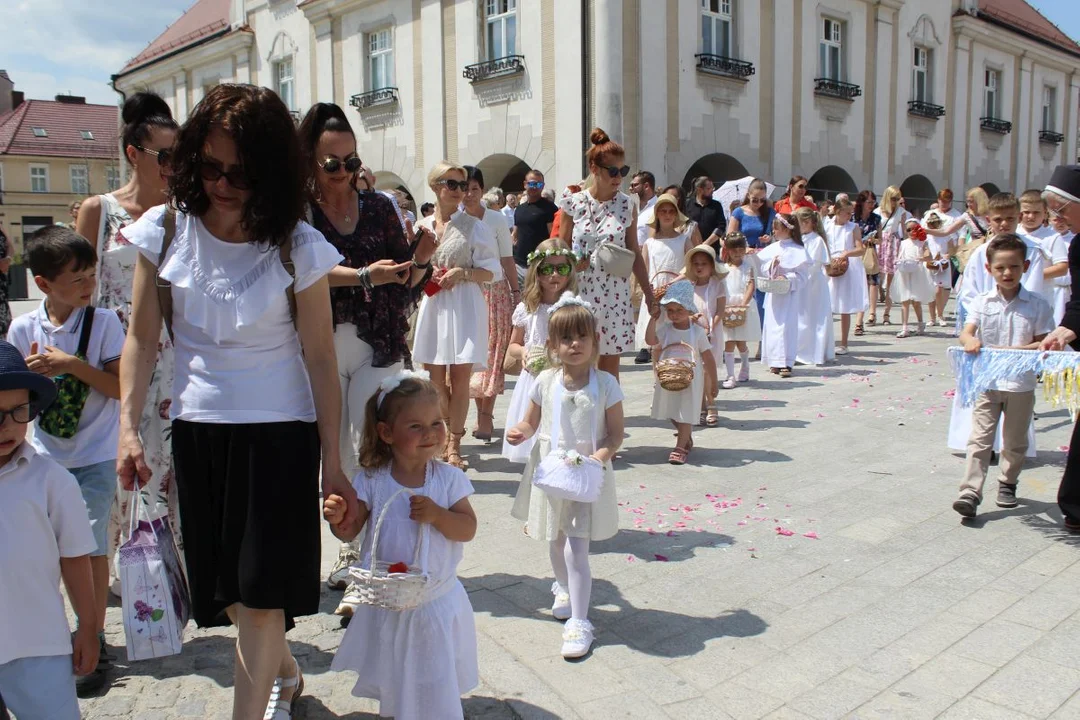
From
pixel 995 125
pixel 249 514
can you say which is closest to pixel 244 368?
pixel 249 514

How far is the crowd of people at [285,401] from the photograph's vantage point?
2.63 meters

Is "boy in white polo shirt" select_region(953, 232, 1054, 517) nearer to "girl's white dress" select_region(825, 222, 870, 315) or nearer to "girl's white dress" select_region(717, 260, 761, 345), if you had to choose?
"girl's white dress" select_region(717, 260, 761, 345)

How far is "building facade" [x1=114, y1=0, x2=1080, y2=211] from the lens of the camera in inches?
703

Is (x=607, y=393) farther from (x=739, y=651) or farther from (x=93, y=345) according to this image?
(x=93, y=345)

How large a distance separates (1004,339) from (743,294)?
4.70 m

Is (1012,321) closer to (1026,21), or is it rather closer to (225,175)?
(225,175)

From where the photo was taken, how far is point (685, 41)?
18328mm

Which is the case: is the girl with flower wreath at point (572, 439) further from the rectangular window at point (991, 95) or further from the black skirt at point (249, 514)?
the rectangular window at point (991, 95)

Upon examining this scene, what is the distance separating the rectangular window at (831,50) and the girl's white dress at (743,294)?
13.5 meters

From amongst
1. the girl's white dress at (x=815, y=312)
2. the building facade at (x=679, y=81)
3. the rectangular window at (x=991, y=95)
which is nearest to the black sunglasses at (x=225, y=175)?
the girl's white dress at (x=815, y=312)

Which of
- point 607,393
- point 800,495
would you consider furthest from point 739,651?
point 800,495

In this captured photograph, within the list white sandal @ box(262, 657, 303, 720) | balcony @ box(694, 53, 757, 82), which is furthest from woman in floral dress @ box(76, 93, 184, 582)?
balcony @ box(694, 53, 757, 82)

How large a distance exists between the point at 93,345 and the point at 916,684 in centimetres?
337

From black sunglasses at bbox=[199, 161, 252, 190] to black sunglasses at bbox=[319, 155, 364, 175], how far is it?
130 centimetres
